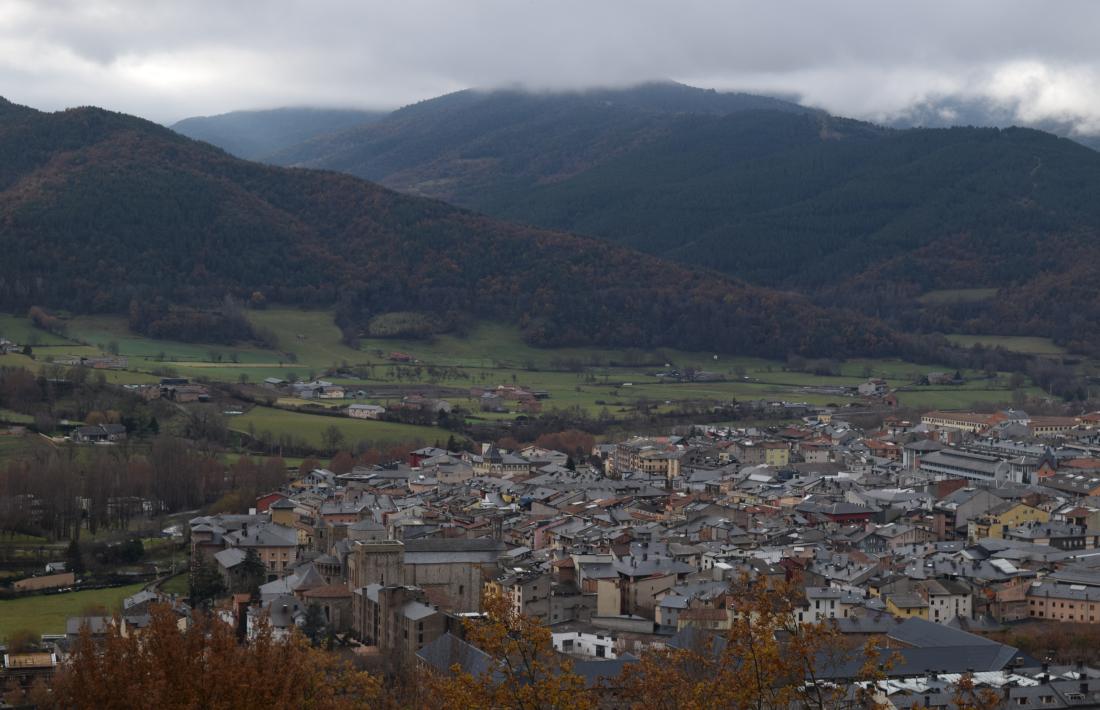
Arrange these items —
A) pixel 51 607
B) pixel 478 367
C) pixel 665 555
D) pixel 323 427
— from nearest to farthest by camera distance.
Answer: pixel 51 607, pixel 665 555, pixel 323 427, pixel 478 367

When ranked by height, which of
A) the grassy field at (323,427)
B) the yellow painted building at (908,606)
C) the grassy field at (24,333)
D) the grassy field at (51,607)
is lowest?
the grassy field at (51,607)

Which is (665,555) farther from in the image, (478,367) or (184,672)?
(478,367)

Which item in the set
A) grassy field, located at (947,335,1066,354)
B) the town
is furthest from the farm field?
the town

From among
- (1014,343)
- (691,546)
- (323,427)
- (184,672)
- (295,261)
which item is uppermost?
(295,261)

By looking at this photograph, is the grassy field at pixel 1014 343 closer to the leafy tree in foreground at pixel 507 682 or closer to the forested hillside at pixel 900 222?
the forested hillside at pixel 900 222

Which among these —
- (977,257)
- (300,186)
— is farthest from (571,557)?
(977,257)

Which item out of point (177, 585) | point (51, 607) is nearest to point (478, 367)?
point (177, 585)

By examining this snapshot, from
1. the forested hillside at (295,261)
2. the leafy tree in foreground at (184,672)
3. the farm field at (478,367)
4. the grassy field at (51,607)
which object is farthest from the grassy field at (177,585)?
the forested hillside at (295,261)
